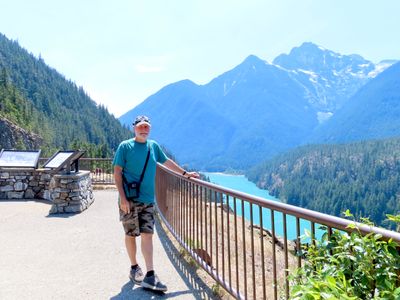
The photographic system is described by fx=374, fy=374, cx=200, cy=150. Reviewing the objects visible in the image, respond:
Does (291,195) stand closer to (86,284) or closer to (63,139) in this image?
(63,139)

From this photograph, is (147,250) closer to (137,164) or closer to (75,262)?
(137,164)

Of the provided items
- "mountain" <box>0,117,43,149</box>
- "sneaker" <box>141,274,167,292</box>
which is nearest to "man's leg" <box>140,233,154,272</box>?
"sneaker" <box>141,274,167,292</box>

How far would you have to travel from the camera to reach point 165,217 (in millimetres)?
7145

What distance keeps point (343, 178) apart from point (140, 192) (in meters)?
136

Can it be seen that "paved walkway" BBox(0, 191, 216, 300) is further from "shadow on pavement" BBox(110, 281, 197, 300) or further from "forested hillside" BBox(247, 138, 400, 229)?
"forested hillside" BBox(247, 138, 400, 229)

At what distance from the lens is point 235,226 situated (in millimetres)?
3590

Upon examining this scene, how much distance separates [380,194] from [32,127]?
9617cm

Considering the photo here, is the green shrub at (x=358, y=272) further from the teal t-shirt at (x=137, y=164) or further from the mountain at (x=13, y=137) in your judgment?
the mountain at (x=13, y=137)

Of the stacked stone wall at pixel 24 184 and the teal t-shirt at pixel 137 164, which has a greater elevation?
the teal t-shirt at pixel 137 164

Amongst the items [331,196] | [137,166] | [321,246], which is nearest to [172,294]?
[137,166]

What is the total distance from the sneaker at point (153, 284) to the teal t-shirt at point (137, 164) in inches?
32.4

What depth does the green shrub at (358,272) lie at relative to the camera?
1446mm

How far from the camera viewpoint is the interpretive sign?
9734 millimetres

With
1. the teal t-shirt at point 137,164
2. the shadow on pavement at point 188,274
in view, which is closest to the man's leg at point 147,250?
the teal t-shirt at point 137,164
